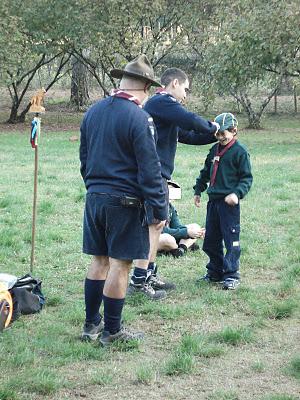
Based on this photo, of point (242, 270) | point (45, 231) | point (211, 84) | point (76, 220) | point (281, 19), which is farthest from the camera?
point (211, 84)

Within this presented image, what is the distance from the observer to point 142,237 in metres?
5.21

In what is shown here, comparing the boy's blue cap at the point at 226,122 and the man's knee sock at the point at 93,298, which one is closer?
the man's knee sock at the point at 93,298

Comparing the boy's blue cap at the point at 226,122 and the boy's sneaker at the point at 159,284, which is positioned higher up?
the boy's blue cap at the point at 226,122

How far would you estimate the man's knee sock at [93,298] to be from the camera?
17.6ft

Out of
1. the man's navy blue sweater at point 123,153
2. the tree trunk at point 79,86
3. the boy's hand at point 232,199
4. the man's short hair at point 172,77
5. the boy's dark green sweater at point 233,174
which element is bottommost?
the tree trunk at point 79,86

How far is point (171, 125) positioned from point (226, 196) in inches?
34.2

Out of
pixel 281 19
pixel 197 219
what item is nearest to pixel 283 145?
pixel 281 19

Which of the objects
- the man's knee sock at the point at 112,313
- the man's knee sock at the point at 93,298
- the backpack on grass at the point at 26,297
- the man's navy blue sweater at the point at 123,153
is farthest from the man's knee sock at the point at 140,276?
the man's navy blue sweater at the point at 123,153

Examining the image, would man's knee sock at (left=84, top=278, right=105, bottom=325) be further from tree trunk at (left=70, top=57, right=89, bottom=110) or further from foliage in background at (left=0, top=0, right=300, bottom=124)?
tree trunk at (left=70, top=57, right=89, bottom=110)

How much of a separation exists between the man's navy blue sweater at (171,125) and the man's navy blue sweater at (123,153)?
47.0 inches

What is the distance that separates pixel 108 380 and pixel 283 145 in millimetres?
16711

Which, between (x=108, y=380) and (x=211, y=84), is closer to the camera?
(x=108, y=380)

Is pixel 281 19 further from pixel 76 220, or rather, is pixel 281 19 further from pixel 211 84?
pixel 76 220

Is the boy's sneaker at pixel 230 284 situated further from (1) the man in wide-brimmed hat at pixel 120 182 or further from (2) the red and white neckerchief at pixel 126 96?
(2) the red and white neckerchief at pixel 126 96
